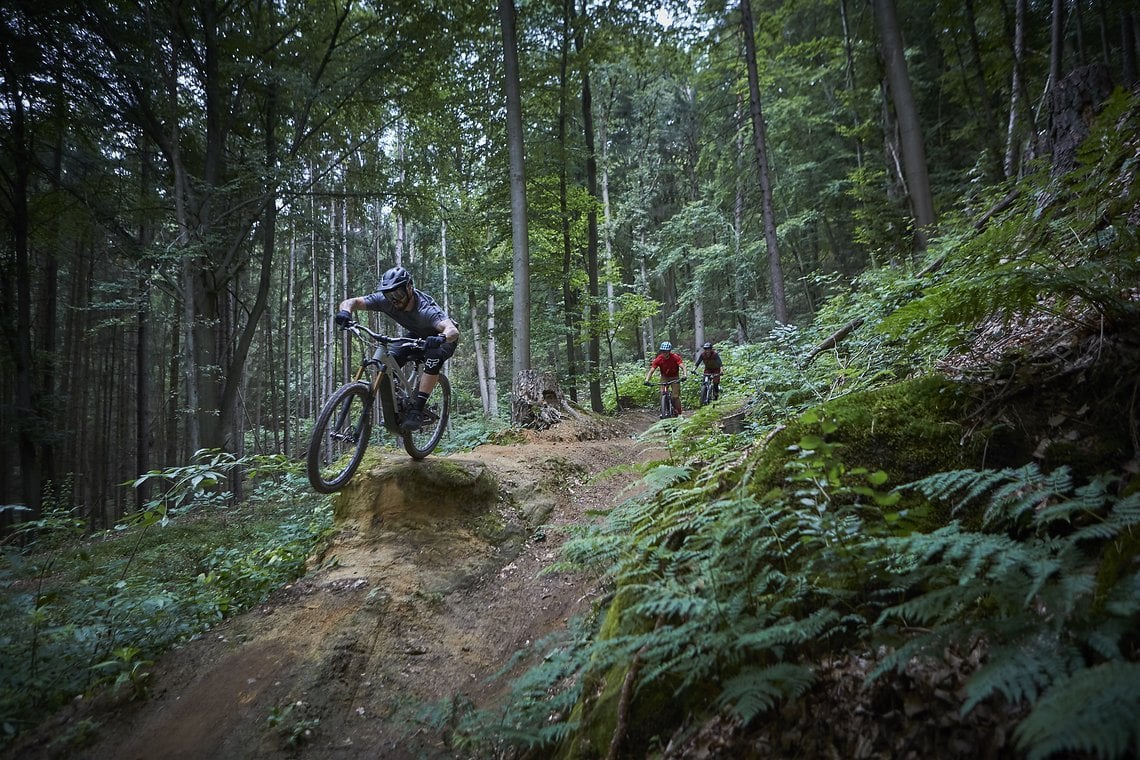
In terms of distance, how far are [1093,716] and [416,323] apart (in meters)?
5.97

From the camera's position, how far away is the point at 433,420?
612cm

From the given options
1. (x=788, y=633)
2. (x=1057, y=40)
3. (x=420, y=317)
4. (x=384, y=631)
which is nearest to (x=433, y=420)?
(x=420, y=317)

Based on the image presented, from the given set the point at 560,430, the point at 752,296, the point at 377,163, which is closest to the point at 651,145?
the point at 752,296

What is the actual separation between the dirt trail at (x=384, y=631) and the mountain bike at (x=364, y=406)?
37cm

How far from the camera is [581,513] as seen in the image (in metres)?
6.06

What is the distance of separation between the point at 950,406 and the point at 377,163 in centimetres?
1480

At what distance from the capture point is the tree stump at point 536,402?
9.78m

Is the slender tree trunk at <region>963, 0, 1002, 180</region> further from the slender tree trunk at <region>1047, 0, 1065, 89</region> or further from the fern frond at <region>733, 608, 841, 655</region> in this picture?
the fern frond at <region>733, 608, 841, 655</region>

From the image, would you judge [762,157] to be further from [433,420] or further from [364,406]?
[364,406]

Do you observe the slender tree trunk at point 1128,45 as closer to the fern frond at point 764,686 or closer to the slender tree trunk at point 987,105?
the slender tree trunk at point 987,105

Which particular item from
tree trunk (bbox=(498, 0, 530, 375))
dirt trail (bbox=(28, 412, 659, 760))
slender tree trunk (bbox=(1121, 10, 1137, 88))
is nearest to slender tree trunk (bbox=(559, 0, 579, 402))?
tree trunk (bbox=(498, 0, 530, 375))

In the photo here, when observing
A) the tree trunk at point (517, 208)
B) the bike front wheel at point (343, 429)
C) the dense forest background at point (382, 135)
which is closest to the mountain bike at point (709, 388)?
the dense forest background at point (382, 135)

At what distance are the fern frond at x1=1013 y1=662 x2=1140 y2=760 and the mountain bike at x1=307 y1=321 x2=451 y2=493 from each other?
491cm

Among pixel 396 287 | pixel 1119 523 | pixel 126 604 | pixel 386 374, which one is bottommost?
pixel 126 604
